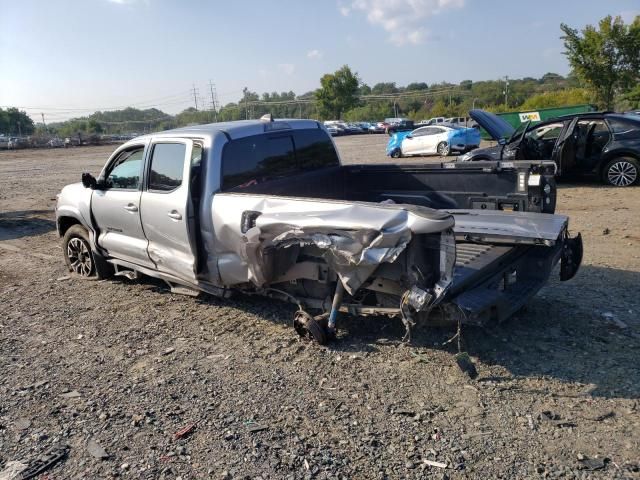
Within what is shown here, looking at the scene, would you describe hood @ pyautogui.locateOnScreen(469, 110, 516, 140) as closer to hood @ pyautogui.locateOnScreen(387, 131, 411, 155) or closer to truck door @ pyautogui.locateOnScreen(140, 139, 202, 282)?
truck door @ pyautogui.locateOnScreen(140, 139, 202, 282)

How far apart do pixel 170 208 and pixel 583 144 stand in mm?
9820

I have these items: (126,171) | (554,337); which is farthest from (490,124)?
(126,171)

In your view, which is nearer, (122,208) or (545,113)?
(122,208)

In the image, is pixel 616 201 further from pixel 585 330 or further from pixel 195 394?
pixel 195 394

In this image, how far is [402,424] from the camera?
3.41 metres

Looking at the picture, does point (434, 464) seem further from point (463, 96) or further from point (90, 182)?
point (463, 96)

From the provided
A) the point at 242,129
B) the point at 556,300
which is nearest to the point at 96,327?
the point at 242,129

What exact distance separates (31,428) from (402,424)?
2.47 meters

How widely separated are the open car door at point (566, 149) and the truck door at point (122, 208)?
916 centimetres

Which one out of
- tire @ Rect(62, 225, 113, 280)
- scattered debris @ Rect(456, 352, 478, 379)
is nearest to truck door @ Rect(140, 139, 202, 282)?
tire @ Rect(62, 225, 113, 280)

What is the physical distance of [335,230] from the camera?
3.97m

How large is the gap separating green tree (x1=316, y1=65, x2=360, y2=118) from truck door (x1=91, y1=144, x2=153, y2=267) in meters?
87.2

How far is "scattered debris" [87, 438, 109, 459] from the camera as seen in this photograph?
3255 millimetres

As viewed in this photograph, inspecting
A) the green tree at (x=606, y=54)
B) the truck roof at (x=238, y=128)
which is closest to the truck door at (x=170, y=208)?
the truck roof at (x=238, y=128)
